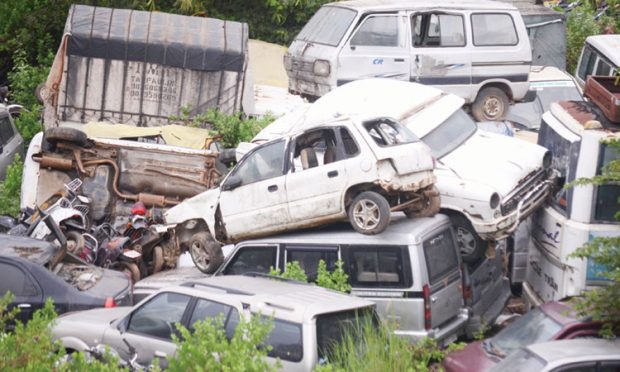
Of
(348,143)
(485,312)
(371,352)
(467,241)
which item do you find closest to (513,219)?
(467,241)

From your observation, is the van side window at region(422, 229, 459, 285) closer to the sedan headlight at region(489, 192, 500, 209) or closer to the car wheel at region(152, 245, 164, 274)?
the sedan headlight at region(489, 192, 500, 209)

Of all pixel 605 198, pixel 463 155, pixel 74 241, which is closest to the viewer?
pixel 605 198

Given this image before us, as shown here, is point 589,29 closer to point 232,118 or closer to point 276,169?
point 232,118

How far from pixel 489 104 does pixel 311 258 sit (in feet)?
26.2

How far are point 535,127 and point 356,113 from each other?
5.79 m

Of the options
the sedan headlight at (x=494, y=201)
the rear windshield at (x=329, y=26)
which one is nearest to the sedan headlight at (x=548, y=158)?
the sedan headlight at (x=494, y=201)

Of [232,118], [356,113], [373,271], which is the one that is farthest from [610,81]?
[232,118]

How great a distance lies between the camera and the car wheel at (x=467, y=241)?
12789 millimetres

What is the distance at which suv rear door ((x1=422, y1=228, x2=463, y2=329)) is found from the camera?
11.6 m

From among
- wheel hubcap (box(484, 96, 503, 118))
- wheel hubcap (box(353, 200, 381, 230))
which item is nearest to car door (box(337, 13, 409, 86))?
wheel hubcap (box(484, 96, 503, 118))

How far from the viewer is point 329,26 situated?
18.8 metres

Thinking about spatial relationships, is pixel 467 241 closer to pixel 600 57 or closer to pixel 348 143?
pixel 348 143

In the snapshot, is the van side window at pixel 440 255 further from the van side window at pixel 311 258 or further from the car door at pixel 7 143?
the car door at pixel 7 143

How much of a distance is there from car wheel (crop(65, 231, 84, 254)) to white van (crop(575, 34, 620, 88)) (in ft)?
27.5
